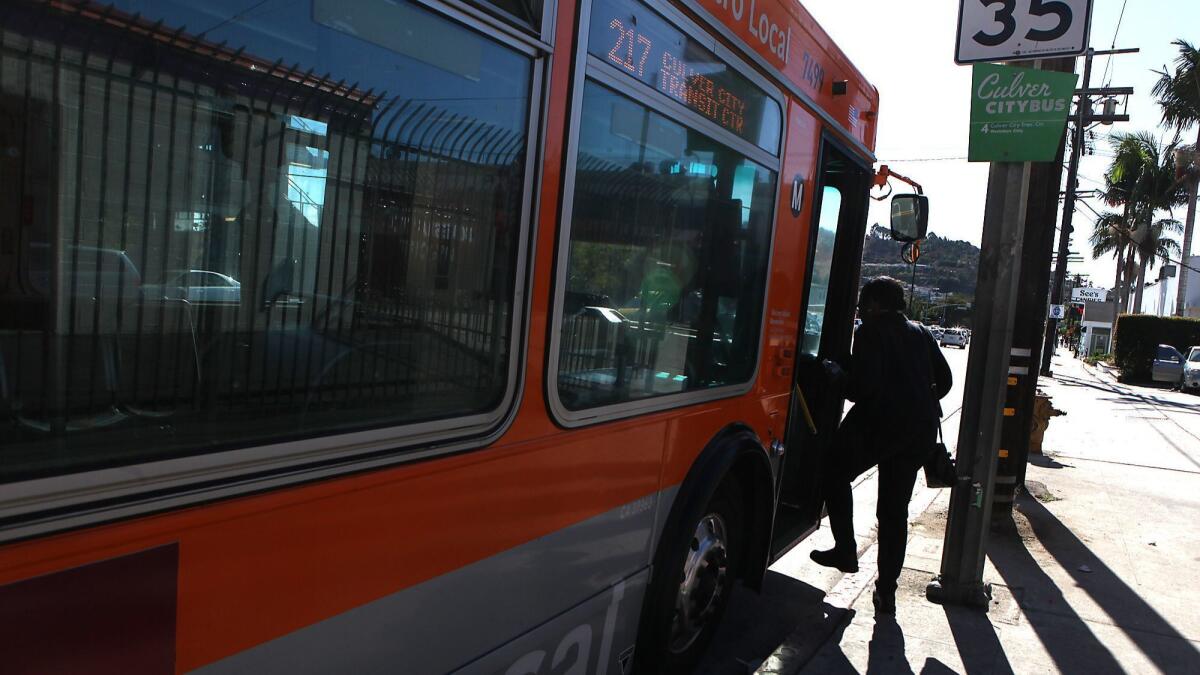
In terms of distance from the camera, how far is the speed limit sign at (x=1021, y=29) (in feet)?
14.1

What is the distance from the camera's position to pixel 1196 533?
6.60 metres

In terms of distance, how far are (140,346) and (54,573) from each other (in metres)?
0.41

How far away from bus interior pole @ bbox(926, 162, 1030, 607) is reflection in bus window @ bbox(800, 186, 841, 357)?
0.80 metres

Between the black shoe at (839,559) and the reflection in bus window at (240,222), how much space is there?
3059 millimetres

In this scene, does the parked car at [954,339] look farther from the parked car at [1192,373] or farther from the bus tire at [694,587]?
the bus tire at [694,587]

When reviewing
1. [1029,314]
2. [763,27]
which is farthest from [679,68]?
[1029,314]

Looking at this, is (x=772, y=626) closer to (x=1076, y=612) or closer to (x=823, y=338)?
(x=823, y=338)

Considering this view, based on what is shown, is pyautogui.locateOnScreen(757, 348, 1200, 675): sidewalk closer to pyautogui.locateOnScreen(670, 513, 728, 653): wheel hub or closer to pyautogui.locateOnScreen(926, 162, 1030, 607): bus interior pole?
pyautogui.locateOnScreen(926, 162, 1030, 607): bus interior pole

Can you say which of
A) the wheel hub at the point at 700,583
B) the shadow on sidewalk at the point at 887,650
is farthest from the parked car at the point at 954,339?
the wheel hub at the point at 700,583

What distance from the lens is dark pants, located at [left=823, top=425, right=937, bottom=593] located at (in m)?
4.39

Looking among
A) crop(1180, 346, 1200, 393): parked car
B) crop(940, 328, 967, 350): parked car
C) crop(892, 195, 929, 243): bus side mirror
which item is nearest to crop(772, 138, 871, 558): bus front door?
crop(892, 195, 929, 243): bus side mirror

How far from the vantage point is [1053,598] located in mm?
4926

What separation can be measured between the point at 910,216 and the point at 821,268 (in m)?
0.97

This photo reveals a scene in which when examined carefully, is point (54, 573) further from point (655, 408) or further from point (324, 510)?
point (655, 408)
